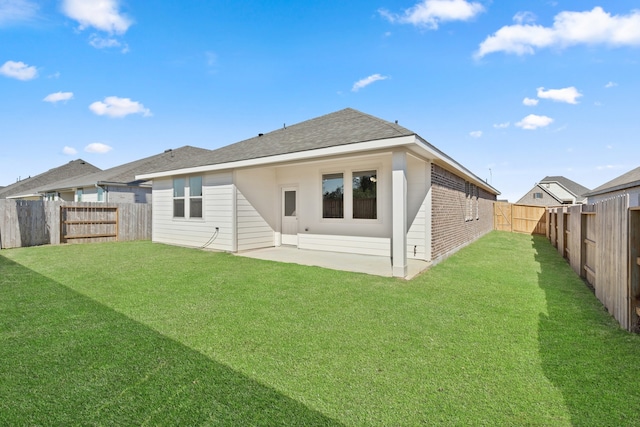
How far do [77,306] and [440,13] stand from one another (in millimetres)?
11721

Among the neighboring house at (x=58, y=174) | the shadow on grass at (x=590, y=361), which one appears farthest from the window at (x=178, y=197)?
the neighboring house at (x=58, y=174)

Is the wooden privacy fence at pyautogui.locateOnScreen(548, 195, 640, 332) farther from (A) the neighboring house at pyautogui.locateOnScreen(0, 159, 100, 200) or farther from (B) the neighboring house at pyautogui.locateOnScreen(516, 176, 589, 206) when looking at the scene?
(B) the neighboring house at pyautogui.locateOnScreen(516, 176, 589, 206)

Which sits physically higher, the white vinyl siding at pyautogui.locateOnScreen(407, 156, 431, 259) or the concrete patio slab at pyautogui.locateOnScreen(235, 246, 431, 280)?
the white vinyl siding at pyautogui.locateOnScreen(407, 156, 431, 259)

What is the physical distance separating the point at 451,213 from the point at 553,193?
41.0 metres

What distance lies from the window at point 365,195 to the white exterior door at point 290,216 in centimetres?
241

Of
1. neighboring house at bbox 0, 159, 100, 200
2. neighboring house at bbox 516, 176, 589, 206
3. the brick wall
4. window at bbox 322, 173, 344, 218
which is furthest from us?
neighboring house at bbox 516, 176, 589, 206

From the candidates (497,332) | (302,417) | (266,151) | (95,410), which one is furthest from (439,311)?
(266,151)

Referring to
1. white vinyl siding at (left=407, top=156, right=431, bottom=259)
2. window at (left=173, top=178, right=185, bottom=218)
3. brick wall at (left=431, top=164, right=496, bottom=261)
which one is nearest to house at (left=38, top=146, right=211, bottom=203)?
window at (left=173, top=178, right=185, bottom=218)

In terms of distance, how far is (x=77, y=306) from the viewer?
14.3 ft

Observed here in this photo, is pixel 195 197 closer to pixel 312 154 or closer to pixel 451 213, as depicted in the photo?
pixel 312 154

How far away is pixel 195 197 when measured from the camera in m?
11.0

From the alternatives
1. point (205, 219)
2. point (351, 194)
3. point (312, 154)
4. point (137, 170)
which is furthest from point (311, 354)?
point (137, 170)

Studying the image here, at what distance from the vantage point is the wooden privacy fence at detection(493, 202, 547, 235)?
17353 millimetres

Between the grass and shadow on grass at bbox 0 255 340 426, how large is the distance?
0.01m
